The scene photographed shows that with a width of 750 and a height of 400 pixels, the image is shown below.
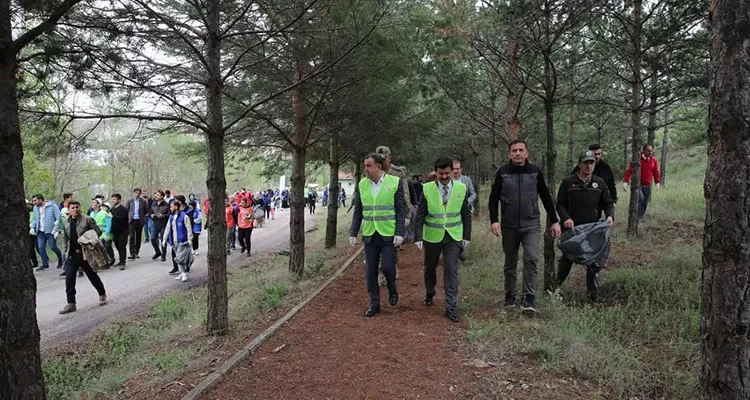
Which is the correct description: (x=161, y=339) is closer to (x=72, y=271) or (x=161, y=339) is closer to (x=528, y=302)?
(x=72, y=271)

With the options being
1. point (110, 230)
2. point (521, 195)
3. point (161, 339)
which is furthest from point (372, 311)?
point (110, 230)

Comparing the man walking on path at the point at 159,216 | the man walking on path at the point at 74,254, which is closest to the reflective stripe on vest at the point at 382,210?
the man walking on path at the point at 74,254

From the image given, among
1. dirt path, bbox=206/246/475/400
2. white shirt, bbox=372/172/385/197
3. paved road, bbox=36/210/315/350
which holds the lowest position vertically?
paved road, bbox=36/210/315/350

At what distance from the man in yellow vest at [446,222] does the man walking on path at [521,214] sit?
40 cm

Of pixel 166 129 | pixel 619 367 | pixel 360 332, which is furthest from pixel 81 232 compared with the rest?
pixel 619 367

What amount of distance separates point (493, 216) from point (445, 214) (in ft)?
1.84

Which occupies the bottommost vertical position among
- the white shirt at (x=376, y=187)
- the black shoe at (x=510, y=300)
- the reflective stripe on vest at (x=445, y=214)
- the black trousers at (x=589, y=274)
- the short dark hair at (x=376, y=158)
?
the black shoe at (x=510, y=300)

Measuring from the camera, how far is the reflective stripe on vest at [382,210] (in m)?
5.33

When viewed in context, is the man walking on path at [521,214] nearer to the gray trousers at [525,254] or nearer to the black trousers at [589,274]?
the gray trousers at [525,254]

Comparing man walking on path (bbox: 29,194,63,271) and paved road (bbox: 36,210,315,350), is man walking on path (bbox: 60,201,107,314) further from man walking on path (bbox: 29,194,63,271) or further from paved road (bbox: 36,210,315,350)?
man walking on path (bbox: 29,194,63,271)

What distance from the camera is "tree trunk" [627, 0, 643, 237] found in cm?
820

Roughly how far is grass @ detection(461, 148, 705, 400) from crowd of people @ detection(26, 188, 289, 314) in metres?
6.83

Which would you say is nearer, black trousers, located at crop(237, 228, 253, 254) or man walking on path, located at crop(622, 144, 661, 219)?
man walking on path, located at crop(622, 144, 661, 219)

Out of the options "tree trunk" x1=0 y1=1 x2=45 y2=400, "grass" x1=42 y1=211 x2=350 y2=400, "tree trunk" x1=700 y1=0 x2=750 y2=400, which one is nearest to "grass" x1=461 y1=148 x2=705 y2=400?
"tree trunk" x1=700 y1=0 x2=750 y2=400
